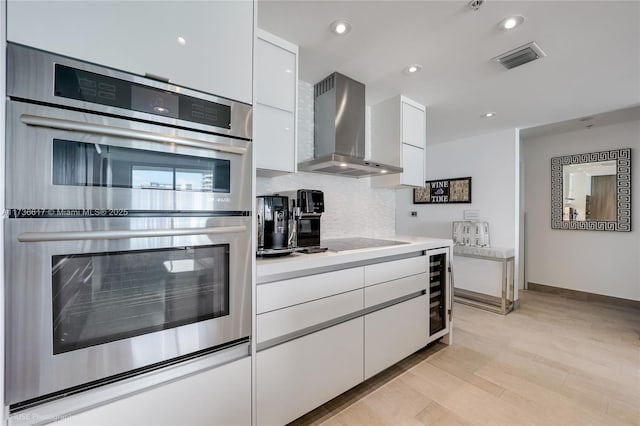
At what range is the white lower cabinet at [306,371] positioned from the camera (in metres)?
1.35

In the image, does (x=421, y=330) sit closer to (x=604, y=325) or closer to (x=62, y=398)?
(x=62, y=398)

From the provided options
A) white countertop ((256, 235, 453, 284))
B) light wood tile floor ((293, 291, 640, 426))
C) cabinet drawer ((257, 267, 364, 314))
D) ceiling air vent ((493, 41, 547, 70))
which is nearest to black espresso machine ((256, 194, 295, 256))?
white countertop ((256, 235, 453, 284))

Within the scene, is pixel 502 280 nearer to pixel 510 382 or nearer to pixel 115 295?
pixel 510 382

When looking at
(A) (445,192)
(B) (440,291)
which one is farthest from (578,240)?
(B) (440,291)

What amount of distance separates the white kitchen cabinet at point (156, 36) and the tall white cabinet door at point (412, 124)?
1936 mm

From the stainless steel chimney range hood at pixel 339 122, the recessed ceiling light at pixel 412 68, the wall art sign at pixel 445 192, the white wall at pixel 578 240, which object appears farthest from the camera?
the wall art sign at pixel 445 192

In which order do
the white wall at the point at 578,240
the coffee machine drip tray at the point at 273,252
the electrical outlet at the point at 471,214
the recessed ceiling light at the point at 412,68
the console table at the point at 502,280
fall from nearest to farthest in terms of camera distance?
the coffee machine drip tray at the point at 273,252, the recessed ceiling light at the point at 412,68, the console table at the point at 502,280, the white wall at the point at 578,240, the electrical outlet at the point at 471,214

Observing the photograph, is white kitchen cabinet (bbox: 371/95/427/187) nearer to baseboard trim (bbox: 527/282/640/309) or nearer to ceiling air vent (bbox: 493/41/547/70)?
ceiling air vent (bbox: 493/41/547/70)

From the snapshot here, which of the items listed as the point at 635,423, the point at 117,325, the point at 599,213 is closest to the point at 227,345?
the point at 117,325

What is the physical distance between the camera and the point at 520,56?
6.63 feet

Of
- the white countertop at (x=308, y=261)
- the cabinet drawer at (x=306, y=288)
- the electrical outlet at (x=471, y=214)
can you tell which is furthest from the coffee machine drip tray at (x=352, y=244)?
the electrical outlet at (x=471, y=214)

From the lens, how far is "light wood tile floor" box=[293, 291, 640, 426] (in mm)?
1680

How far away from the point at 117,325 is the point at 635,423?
2890 mm

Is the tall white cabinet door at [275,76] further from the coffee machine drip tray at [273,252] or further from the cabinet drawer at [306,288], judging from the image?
the cabinet drawer at [306,288]
